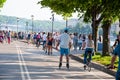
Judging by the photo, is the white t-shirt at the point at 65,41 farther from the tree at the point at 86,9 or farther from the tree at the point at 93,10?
the tree at the point at 86,9

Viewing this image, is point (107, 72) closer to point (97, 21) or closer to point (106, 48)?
point (106, 48)

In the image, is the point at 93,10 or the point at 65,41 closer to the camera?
the point at 65,41

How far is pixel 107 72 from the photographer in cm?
2248

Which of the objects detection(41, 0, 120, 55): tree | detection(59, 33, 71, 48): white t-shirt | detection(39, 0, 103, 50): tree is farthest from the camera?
detection(39, 0, 103, 50): tree

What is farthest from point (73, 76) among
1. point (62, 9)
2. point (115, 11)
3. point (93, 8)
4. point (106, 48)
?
point (62, 9)

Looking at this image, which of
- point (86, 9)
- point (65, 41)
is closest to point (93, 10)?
point (86, 9)

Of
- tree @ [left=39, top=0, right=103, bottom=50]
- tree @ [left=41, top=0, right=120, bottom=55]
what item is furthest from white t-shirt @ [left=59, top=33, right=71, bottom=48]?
tree @ [left=39, top=0, right=103, bottom=50]

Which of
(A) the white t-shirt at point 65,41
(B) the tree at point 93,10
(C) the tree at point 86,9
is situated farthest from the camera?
(C) the tree at point 86,9

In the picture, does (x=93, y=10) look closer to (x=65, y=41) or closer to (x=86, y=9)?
(x=86, y=9)

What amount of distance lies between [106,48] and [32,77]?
16066 millimetres

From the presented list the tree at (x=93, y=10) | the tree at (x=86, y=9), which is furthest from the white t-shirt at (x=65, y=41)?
the tree at (x=86, y=9)

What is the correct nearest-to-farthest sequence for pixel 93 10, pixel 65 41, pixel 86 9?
pixel 65 41, pixel 93 10, pixel 86 9

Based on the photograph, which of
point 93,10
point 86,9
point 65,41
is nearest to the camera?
point 65,41

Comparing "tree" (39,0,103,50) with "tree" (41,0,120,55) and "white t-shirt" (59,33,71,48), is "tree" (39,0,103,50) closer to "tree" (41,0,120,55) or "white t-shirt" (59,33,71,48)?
"tree" (41,0,120,55)
